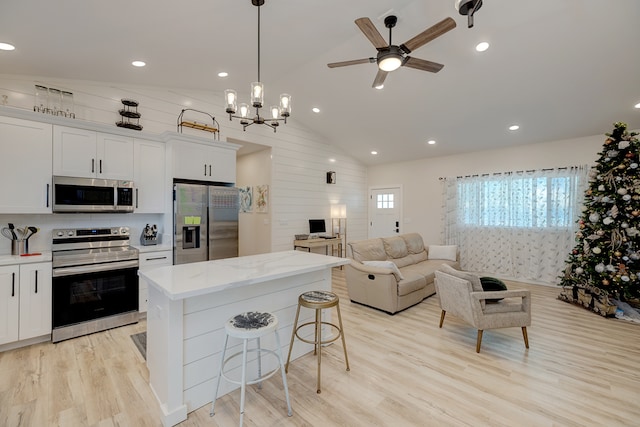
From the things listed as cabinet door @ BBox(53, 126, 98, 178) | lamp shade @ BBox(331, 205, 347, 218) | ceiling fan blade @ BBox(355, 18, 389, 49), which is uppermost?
ceiling fan blade @ BBox(355, 18, 389, 49)

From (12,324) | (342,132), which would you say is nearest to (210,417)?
(12,324)

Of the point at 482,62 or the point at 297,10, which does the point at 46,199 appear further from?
the point at 482,62

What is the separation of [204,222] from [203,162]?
90cm

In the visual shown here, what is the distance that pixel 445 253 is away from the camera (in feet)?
18.3

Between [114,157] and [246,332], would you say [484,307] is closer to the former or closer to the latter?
[246,332]

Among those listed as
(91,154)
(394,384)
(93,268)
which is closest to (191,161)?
(91,154)

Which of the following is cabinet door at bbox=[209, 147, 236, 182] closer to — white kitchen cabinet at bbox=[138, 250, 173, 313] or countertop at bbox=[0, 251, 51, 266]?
white kitchen cabinet at bbox=[138, 250, 173, 313]

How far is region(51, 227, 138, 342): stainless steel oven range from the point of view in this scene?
117 inches

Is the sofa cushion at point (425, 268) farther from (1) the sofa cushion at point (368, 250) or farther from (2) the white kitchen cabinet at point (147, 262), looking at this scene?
(2) the white kitchen cabinet at point (147, 262)

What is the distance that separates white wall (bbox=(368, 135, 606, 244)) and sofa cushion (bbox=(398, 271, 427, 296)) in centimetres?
264

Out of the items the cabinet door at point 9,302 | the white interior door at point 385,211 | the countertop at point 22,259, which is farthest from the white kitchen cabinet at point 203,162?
the white interior door at point 385,211

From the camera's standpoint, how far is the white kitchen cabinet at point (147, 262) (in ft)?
11.5

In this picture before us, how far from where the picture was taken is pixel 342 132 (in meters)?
6.30

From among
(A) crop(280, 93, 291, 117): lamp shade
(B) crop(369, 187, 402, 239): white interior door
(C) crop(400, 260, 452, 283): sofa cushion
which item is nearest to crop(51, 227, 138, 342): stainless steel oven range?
(A) crop(280, 93, 291, 117): lamp shade
